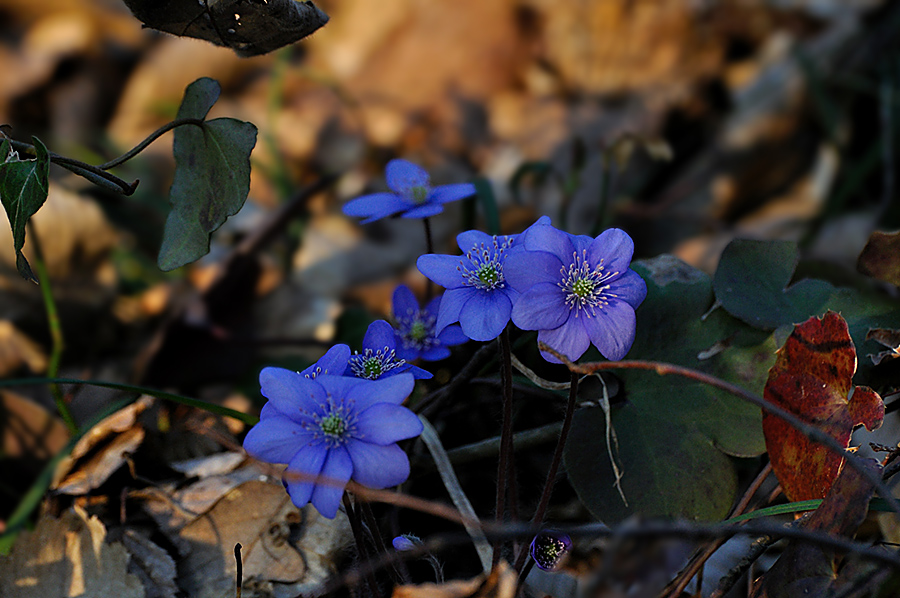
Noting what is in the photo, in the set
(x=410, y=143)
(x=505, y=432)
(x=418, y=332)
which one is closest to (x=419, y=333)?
(x=418, y=332)

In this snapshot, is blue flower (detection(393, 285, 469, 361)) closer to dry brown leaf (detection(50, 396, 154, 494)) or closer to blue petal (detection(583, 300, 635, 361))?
blue petal (detection(583, 300, 635, 361))

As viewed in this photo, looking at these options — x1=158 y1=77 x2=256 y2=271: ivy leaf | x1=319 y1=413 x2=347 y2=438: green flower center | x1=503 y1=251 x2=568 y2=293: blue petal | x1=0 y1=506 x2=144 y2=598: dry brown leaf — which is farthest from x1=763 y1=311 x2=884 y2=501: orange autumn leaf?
x1=0 y1=506 x2=144 y2=598: dry brown leaf

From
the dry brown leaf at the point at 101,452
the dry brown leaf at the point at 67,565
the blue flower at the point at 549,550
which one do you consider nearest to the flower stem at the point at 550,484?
the blue flower at the point at 549,550

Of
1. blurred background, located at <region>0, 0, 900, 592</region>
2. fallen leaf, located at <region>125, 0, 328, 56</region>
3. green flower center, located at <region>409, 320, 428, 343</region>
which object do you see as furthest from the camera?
blurred background, located at <region>0, 0, 900, 592</region>

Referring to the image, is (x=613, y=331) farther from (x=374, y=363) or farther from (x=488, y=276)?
(x=374, y=363)

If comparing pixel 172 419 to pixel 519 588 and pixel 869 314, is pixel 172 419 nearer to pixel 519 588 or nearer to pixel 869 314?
pixel 519 588
